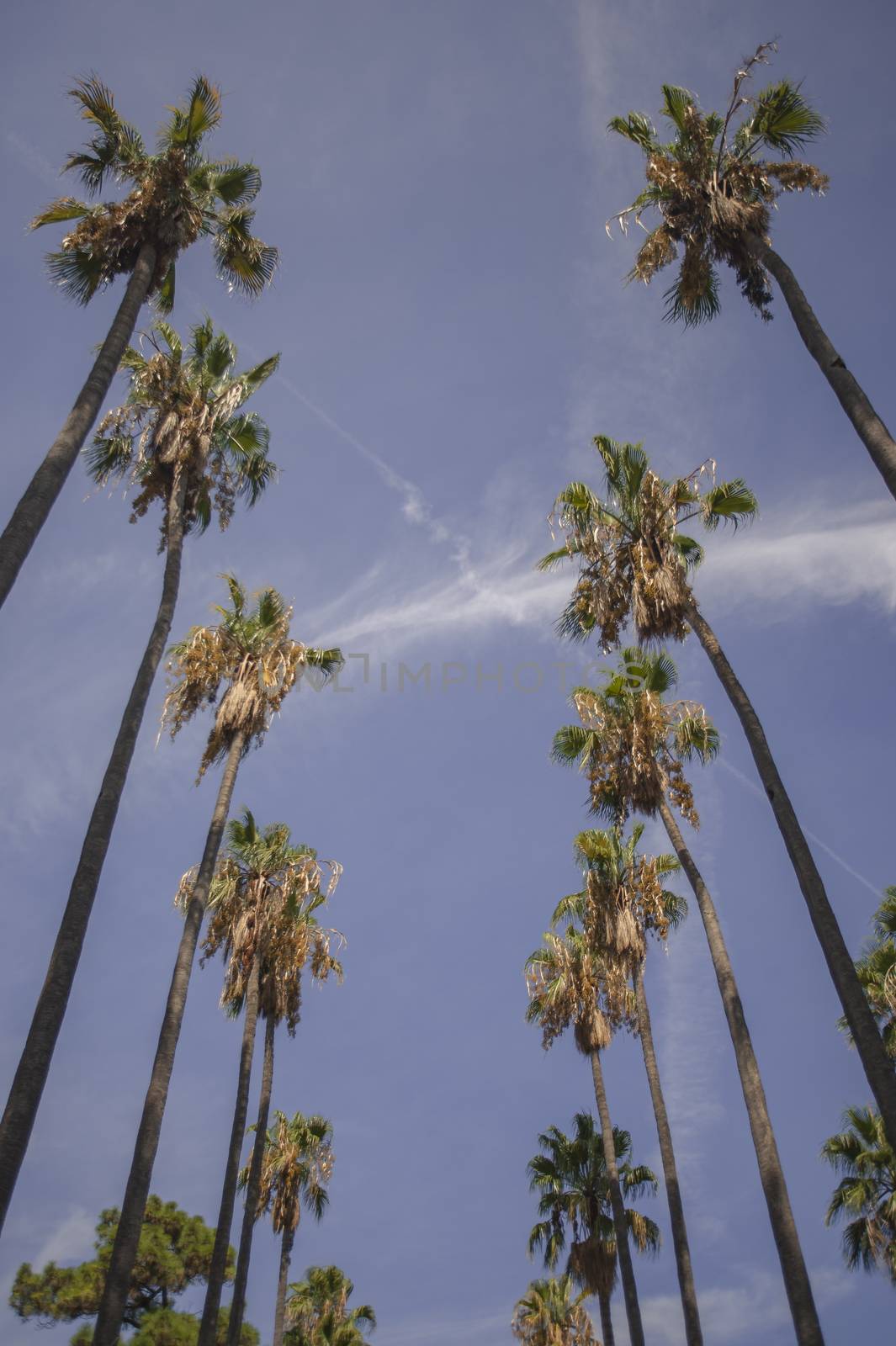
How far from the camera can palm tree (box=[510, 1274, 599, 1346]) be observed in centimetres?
2617

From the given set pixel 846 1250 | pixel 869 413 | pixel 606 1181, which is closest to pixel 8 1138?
pixel 869 413

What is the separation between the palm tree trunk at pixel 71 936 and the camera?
8.45 meters

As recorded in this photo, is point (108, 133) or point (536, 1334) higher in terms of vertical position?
point (108, 133)

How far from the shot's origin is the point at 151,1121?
517 inches

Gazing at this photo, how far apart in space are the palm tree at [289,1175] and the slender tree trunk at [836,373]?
71.6 ft

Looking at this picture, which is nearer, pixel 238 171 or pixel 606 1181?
pixel 238 171

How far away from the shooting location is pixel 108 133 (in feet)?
50.2

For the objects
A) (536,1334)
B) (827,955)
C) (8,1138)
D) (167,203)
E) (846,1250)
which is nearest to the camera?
(8,1138)

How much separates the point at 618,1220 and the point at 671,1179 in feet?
7.40

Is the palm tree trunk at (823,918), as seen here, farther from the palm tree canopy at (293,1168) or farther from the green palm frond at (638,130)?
the palm tree canopy at (293,1168)

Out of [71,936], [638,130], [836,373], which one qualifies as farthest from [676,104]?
[71,936]

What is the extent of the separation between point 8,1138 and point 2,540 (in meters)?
5.49

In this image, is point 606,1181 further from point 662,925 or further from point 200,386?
point 200,386

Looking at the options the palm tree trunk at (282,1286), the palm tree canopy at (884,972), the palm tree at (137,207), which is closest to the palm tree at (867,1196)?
the palm tree canopy at (884,972)
